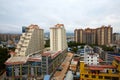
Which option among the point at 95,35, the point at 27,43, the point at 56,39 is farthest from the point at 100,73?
the point at 95,35

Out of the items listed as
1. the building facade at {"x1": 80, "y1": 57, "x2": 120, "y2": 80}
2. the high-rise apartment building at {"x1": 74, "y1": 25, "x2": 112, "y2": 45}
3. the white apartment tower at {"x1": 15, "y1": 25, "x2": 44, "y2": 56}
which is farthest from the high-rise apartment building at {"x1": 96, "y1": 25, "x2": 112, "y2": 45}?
the building facade at {"x1": 80, "y1": 57, "x2": 120, "y2": 80}

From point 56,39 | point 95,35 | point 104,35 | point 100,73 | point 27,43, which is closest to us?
point 100,73

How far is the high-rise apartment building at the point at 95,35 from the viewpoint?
30730 millimetres

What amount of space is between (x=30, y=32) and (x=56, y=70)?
4.78 metres

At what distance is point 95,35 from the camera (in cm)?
3366

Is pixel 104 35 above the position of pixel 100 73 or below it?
above

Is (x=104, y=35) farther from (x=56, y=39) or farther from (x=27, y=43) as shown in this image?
(x=27, y=43)

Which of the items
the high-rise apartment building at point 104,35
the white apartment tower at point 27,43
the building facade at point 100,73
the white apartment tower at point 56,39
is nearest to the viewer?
the building facade at point 100,73

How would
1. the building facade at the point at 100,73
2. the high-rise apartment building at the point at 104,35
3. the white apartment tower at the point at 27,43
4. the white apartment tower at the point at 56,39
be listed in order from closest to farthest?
the building facade at the point at 100,73, the white apartment tower at the point at 27,43, the white apartment tower at the point at 56,39, the high-rise apartment building at the point at 104,35

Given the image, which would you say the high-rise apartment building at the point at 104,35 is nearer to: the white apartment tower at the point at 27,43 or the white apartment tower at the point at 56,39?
the white apartment tower at the point at 56,39

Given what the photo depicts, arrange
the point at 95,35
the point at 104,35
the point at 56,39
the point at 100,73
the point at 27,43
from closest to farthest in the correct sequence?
the point at 100,73 < the point at 27,43 < the point at 56,39 < the point at 104,35 < the point at 95,35

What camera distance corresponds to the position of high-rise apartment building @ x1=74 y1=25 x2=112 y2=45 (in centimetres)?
3073

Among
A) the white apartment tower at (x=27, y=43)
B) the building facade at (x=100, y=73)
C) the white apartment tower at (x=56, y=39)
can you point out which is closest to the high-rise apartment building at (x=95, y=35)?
the white apartment tower at (x=56, y=39)

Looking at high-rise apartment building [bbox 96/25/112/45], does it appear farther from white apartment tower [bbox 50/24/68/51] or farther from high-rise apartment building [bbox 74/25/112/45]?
white apartment tower [bbox 50/24/68/51]
